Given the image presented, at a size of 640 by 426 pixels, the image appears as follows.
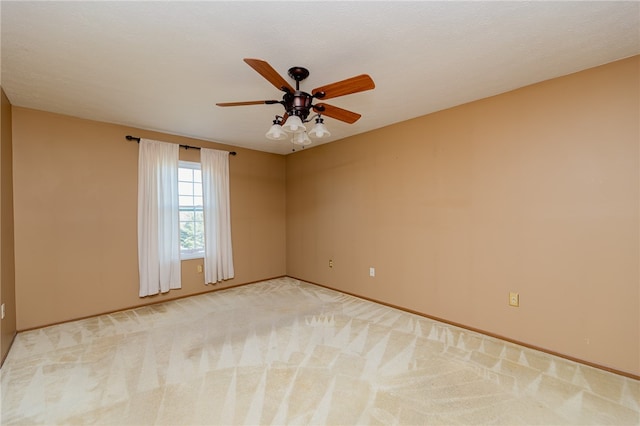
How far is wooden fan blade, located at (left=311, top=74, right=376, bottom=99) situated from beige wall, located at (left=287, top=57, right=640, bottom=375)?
1.73 meters

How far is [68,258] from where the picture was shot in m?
3.31

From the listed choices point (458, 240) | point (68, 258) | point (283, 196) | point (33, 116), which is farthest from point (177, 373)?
point (283, 196)

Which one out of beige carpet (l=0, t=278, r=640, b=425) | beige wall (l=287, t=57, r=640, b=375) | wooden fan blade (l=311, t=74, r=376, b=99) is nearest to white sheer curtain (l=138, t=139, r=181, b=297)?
beige carpet (l=0, t=278, r=640, b=425)

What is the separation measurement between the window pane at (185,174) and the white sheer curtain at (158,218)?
0.62ft

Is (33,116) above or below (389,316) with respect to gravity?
above

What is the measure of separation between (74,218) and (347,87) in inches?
140

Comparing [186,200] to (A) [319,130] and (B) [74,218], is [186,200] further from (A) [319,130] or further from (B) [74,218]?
(A) [319,130]

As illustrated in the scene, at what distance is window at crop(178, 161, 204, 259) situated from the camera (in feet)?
14.0

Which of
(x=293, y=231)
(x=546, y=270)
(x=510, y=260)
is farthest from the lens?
(x=293, y=231)

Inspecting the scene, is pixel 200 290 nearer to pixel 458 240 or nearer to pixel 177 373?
pixel 177 373

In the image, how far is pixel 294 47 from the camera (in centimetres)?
199

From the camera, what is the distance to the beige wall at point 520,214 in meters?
2.21

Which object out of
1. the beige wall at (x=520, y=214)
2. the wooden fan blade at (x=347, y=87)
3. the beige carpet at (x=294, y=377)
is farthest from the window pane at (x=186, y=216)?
the wooden fan blade at (x=347, y=87)

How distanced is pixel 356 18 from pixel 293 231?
398 cm
